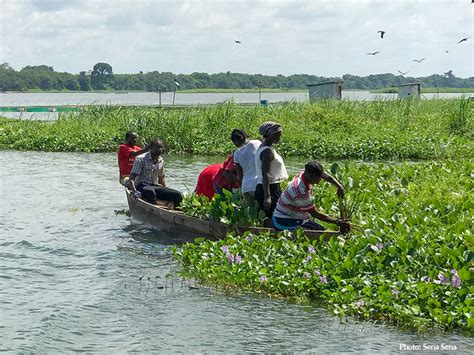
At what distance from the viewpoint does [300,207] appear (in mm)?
9203

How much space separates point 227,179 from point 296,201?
202 centimetres

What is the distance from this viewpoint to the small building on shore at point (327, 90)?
122 feet

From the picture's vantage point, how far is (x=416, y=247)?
7.86 metres

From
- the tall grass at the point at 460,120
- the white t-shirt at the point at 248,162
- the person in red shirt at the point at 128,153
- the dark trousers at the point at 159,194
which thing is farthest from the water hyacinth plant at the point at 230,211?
the tall grass at the point at 460,120

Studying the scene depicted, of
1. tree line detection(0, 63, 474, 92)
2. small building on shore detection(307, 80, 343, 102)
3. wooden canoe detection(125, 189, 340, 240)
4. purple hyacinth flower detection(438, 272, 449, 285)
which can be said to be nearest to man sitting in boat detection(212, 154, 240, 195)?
wooden canoe detection(125, 189, 340, 240)

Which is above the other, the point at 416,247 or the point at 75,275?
the point at 416,247

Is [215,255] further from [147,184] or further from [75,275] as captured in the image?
[147,184]

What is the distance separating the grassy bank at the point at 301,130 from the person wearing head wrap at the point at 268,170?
1118 centimetres

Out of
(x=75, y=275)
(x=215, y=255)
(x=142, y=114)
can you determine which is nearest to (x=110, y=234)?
(x=75, y=275)

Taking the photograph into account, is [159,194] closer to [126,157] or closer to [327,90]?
[126,157]

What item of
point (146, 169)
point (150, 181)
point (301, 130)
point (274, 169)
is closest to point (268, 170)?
point (274, 169)

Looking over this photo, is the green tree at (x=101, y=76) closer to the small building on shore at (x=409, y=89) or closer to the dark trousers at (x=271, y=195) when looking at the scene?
the small building on shore at (x=409, y=89)

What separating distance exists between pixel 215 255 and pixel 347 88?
120730 millimetres

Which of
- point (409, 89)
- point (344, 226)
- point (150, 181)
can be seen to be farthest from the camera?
point (409, 89)
